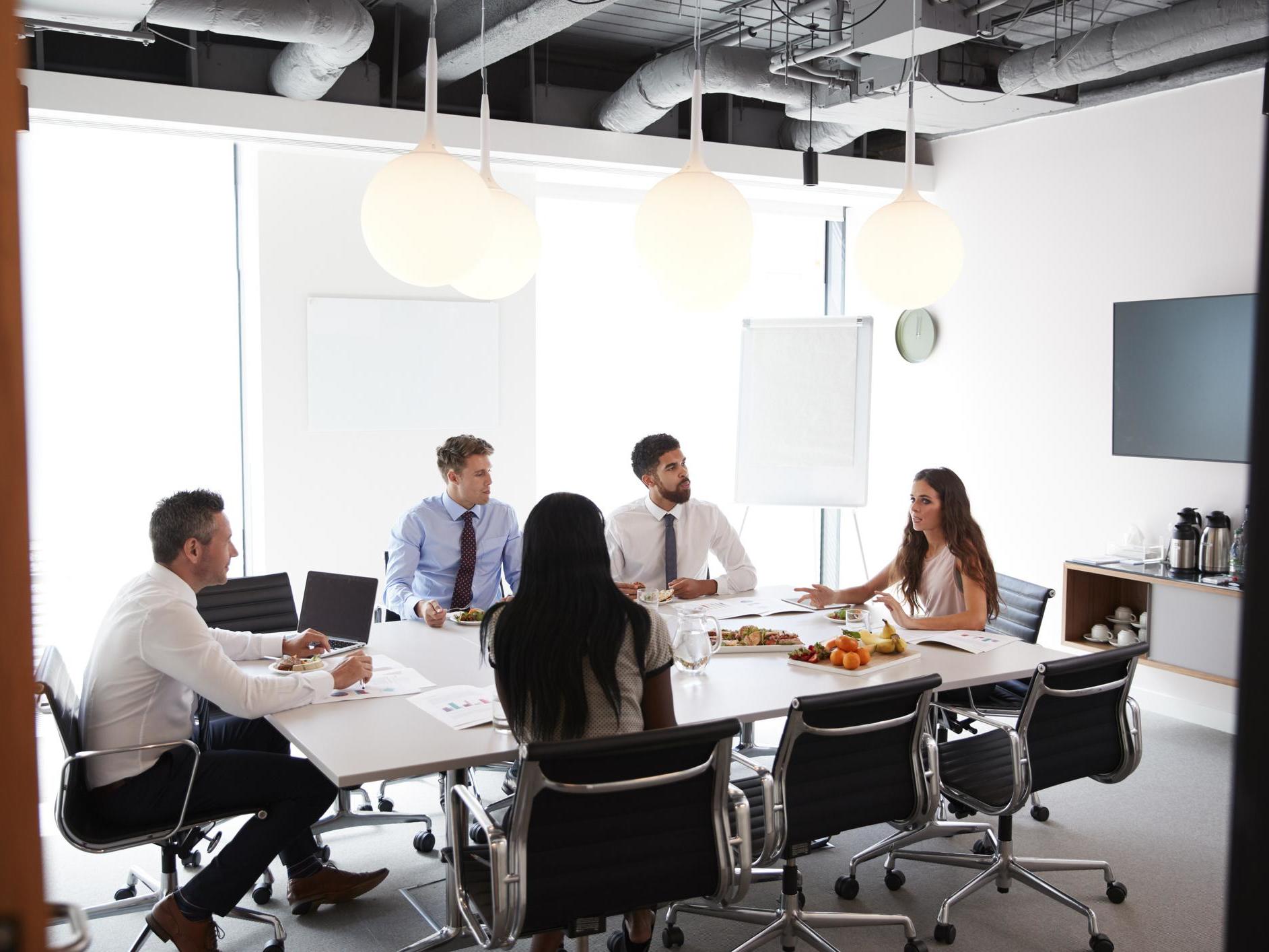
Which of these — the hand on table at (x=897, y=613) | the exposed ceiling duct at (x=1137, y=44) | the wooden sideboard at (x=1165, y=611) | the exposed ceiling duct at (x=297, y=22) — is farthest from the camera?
the wooden sideboard at (x=1165, y=611)

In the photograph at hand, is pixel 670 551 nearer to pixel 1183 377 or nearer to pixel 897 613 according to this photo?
pixel 897 613

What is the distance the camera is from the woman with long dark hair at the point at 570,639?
2547 millimetres

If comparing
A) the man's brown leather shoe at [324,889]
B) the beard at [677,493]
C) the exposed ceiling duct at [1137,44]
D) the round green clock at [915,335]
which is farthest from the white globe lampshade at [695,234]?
the round green clock at [915,335]

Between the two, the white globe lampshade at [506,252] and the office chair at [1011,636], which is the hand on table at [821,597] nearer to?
the office chair at [1011,636]

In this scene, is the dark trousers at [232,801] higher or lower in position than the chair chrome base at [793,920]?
higher

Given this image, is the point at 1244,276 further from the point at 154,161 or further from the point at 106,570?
the point at 106,570

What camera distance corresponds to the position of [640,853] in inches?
95.0

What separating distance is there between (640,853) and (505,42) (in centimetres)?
377

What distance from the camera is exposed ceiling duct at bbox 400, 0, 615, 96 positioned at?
179 inches

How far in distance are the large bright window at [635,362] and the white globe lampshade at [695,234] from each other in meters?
3.79

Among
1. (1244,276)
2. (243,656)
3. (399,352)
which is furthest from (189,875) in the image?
(1244,276)

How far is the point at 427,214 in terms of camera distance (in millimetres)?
2822

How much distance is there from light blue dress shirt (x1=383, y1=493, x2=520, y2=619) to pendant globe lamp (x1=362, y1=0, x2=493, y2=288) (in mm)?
1799

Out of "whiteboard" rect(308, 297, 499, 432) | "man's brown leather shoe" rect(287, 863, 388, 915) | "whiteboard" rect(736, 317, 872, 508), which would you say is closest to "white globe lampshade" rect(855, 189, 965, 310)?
"man's brown leather shoe" rect(287, 863, 388, 915)
